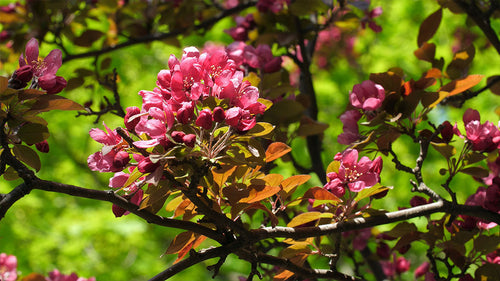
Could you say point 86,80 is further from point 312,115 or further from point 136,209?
point 136,209

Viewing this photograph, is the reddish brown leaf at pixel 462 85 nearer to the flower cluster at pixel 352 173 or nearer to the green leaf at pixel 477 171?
the green leaf at pixel 477 171

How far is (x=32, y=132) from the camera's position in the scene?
1210mm

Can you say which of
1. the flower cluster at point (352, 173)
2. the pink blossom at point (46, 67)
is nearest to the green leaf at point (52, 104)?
the pink blossom at point (46, 67)

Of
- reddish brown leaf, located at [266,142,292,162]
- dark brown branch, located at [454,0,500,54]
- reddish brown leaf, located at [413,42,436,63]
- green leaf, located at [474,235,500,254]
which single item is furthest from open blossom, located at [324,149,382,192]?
dark brown branch, located at [454,0,500,54]

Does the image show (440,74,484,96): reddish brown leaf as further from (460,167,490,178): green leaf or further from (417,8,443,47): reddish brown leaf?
(417,8,443,47): reddish brown leaf

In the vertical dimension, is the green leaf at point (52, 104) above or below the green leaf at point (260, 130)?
Result: above

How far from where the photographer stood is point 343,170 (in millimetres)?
1431

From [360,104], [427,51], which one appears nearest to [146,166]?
[360,104]

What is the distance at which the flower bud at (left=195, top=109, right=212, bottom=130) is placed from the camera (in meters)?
1.11

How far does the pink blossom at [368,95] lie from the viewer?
1537 mm

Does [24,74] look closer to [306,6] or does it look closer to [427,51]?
[306,6]

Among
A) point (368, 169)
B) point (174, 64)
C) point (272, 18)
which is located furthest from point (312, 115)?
point (174, 64)

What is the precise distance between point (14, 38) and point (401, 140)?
138 inches

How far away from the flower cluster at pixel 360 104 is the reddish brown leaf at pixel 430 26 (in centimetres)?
60
